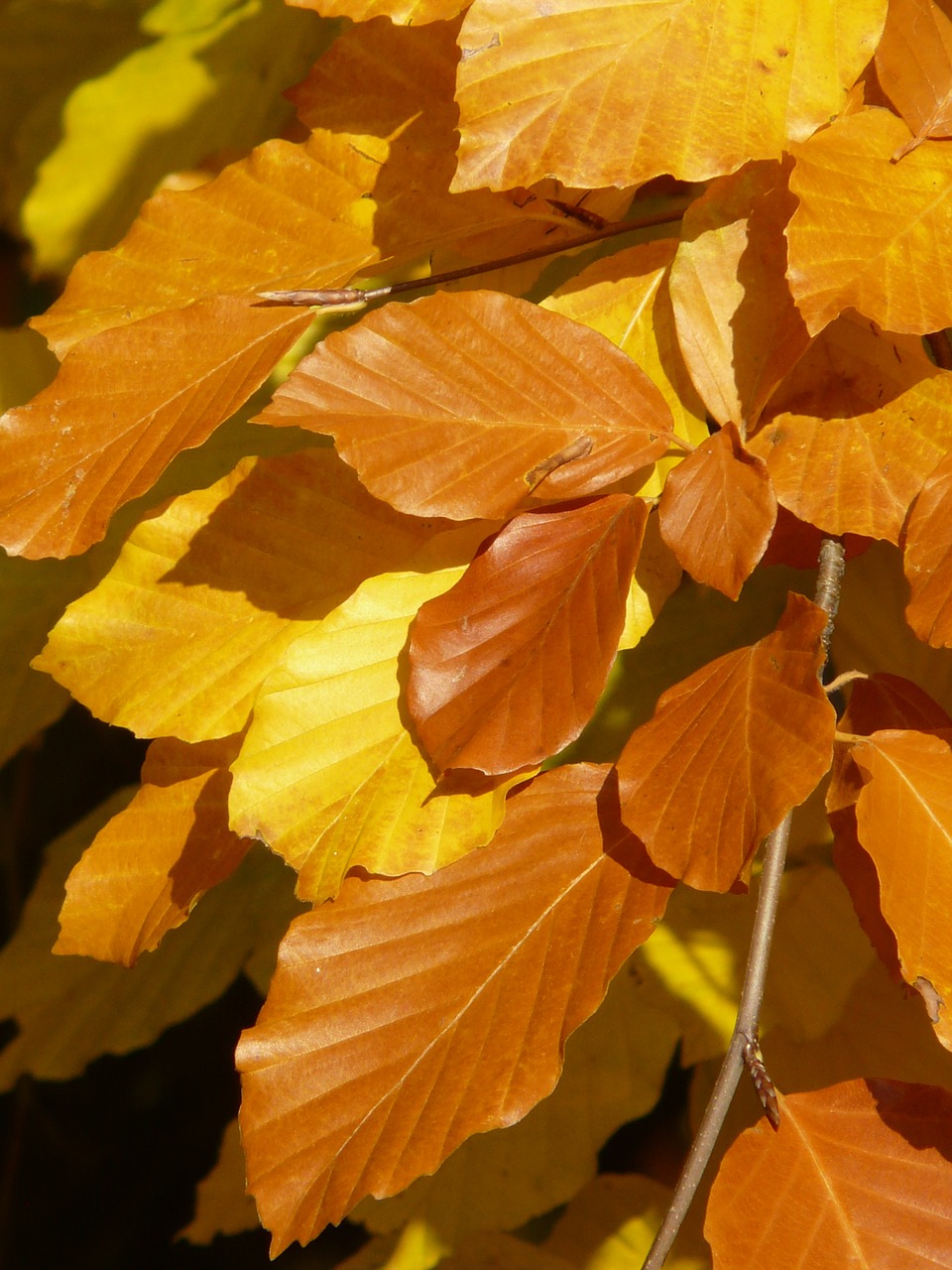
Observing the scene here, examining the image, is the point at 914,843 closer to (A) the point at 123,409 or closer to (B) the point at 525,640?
(B) the point at 525,640

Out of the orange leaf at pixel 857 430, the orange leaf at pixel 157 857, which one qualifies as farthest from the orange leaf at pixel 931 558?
the orange leaf at pixel 157 857

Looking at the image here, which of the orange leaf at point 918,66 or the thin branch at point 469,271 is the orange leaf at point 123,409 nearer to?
the thin branch at point 469,271

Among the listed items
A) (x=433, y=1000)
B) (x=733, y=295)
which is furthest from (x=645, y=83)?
(x=433, y=1000)

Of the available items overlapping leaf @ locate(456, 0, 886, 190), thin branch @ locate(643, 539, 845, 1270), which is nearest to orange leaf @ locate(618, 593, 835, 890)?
thin branch @ locate(643, 539, 845, 1270)

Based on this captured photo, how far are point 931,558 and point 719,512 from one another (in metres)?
0.06

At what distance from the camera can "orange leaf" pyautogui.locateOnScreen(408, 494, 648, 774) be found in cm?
35

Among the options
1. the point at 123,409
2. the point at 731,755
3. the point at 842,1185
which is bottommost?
the point at 842,1185

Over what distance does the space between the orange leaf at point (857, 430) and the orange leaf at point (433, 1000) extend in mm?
117

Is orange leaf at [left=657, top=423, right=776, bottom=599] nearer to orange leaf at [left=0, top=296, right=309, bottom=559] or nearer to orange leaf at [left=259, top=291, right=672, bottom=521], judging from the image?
orange leaf at [left=259, top=291, right=672, bottom=521]

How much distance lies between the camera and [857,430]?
0.37 meters

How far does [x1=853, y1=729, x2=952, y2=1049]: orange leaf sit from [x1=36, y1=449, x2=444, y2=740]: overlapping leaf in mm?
165

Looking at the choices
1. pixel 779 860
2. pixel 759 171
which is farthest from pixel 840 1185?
pixel 759 171

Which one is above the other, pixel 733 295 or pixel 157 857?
pixel 733 295

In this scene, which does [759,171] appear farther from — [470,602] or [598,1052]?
[598,1052]
